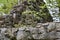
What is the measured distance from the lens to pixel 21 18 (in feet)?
18.8

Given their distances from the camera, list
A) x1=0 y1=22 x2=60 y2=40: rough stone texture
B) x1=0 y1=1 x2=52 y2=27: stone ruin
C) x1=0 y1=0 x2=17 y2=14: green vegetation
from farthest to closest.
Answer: x1=0 y1=0 x2=17 y2=14: green vegetation → x1=0 y1=1 x2=52 y2=27: stone ruin → x1=0 y1=22 x2=60 y2=40: rough stone texture

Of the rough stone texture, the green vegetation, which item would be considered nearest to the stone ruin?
the rough stone texture

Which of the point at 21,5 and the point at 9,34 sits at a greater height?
the point at 21,5

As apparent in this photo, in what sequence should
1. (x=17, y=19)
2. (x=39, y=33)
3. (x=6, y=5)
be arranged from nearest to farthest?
1. (x=39, y=33)
2. (x=17, y=19)
3. (x=6, y=5)

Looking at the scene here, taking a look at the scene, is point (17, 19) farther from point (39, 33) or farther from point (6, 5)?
point (6, 5)

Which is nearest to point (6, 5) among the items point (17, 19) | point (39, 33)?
point (17, 19)

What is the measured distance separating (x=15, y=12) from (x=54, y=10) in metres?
1.23

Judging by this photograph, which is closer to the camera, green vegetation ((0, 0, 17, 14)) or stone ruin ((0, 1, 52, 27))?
stone ruin ((0, 1, 52, 27))

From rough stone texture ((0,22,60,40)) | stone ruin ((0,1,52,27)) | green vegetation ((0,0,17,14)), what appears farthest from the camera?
green vegetation ((0,0,17,14))

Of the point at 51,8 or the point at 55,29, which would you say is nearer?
the point at 55,29

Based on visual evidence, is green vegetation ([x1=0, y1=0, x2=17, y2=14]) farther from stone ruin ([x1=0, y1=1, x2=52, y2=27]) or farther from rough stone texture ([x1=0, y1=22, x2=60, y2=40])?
rough stone texture ([x1=0, y1=22, x2=60, y2=40])

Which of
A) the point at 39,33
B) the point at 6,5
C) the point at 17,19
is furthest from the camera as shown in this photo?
the point at 6,5

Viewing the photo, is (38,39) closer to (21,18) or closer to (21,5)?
(21,18)

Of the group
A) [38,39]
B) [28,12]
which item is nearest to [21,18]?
[28,12]
